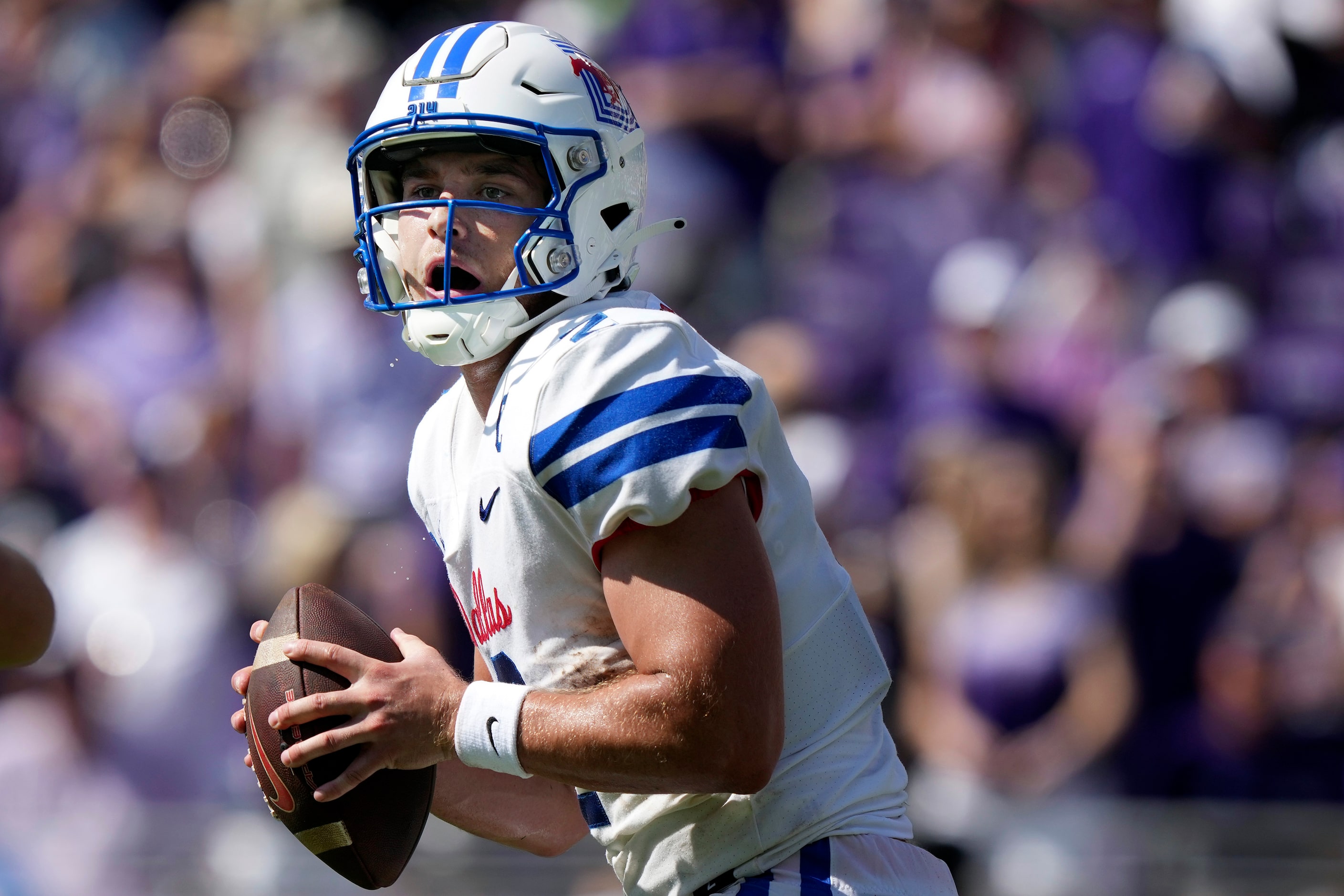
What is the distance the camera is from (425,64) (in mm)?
2422

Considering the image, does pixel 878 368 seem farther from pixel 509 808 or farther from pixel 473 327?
pixel 473 327

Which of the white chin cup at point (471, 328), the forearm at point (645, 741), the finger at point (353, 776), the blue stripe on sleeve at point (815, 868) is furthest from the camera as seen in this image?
the white chin cup at point (471, 328)

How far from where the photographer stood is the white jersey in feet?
6.58

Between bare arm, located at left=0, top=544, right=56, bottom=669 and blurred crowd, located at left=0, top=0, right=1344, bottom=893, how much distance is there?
9.72ft

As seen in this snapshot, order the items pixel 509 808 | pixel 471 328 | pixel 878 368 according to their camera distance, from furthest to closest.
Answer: pixel 878 368 → pixel 509 808 → pixel 471 328

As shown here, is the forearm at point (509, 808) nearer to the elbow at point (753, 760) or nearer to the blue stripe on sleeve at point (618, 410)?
the elbow at point (753, 760)

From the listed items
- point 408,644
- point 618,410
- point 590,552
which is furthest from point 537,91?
point 408,644

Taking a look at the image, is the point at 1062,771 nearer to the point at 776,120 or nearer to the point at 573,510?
the point at 776,120

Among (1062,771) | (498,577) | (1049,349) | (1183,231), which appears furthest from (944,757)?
(498,577)

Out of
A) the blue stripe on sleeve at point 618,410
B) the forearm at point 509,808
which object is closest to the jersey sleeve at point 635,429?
the blue stripe on sleeve at point 618,410

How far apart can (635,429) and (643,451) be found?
4cm

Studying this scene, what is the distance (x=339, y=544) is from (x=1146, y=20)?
12.4 ft

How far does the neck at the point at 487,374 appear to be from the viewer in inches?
93.4

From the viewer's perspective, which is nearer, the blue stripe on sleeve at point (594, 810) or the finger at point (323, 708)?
the finger at point (323, 708)
